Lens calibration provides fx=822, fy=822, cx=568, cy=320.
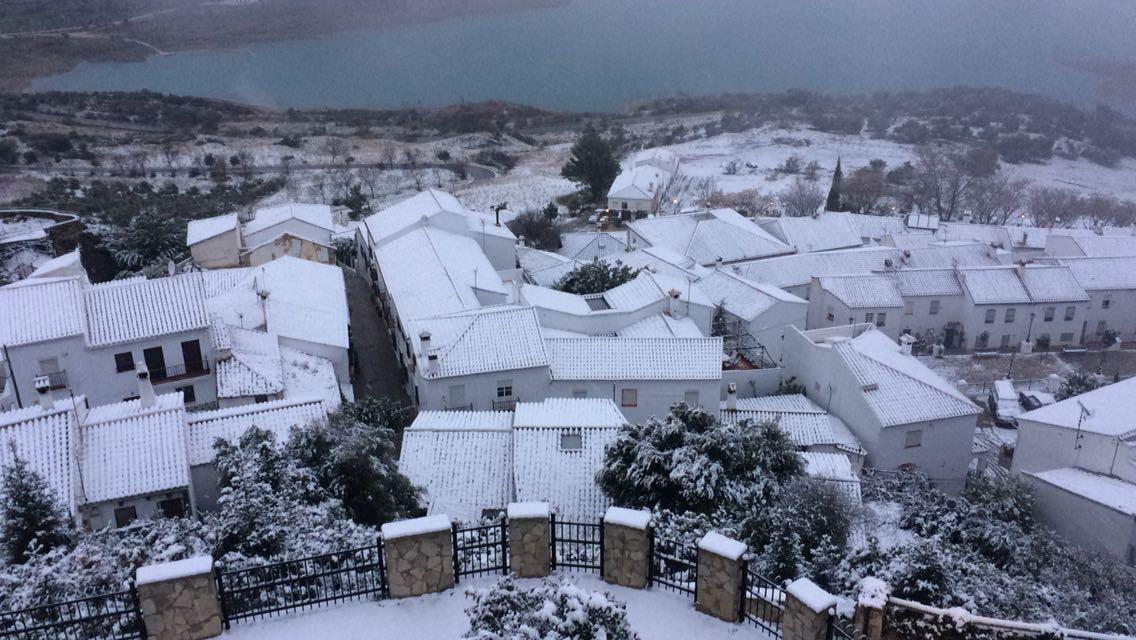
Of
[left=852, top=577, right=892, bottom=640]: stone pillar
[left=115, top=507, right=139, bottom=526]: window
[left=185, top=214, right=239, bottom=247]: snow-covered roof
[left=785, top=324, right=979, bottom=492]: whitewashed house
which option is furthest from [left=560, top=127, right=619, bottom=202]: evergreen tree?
[left=852, top=577, right=892, bottom=640]: stone pillar

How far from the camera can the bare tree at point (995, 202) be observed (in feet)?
200

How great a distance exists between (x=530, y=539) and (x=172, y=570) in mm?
4144

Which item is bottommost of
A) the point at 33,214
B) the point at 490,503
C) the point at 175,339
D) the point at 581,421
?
the point at 490,503

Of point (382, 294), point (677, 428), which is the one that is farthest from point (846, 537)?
point (382, 294)

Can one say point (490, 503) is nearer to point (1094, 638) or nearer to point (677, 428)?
point (677, 428)

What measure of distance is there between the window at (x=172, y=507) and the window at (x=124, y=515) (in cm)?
51

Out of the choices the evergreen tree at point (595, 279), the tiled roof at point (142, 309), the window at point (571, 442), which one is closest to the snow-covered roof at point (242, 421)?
the tiled roof at point (142, 309)

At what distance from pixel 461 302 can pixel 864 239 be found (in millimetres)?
30960

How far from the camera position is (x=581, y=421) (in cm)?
2106

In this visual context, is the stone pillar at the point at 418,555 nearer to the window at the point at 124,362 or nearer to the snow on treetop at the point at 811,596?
the snow on treetop at the point at 811,596

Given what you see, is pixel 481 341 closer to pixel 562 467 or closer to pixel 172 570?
pixel 562 467

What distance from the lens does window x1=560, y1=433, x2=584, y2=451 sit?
2027cm

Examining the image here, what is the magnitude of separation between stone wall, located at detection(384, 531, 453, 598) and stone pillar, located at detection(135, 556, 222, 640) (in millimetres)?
2014

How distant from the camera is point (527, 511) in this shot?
1031 cm
